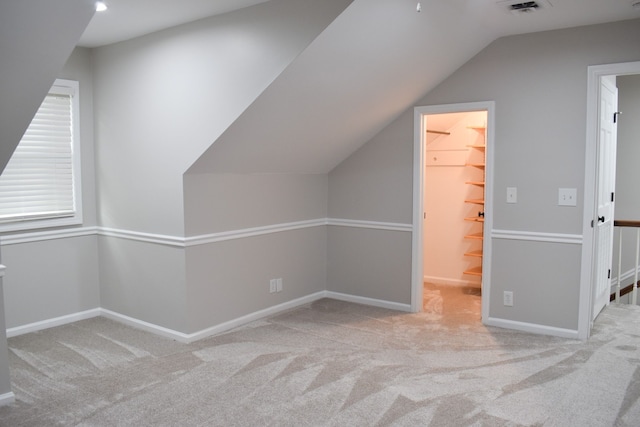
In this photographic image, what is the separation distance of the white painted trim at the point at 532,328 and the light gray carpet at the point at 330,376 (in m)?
0.09

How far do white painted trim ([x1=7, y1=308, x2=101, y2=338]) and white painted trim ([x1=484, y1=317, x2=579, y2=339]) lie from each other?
3279 millimetres

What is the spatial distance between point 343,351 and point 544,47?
2646 millimetres

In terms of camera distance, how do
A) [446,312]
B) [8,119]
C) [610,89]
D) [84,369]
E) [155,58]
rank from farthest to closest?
[446,312], [610,89], [155,58], [84,369], [8,119]

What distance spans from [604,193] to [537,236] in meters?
0.85

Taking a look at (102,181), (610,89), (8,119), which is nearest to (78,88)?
(102,181)

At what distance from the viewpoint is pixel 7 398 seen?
2.93 m

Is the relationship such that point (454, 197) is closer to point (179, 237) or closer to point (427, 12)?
point (427, 12)

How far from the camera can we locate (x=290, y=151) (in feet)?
14.1

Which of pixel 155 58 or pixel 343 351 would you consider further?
pixel 155 58

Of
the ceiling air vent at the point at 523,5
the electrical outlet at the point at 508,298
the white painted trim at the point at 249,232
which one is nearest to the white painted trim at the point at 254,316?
the white painted trim at the point at 249,232

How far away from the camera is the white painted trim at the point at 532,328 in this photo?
4.03 meters

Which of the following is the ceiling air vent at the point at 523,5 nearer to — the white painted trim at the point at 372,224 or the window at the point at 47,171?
the white painted trim at the point at 372,224

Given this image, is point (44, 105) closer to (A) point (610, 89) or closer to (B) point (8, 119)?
(B) point (8, 119)

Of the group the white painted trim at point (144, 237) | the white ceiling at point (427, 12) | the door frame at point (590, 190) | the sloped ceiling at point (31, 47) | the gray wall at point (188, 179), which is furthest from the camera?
the white painted trim at point (144, 237)
